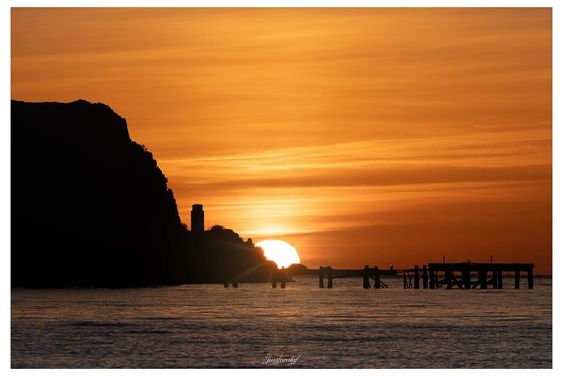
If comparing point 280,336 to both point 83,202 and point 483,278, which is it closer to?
point 483,278

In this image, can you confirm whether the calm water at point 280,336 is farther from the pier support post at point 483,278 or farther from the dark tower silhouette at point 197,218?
the dark tower silhouette at point 197,218

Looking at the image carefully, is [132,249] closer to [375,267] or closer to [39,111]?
[39,111]

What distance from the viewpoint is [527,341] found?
2282 inches

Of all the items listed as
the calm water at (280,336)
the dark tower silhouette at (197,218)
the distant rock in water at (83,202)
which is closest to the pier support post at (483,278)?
the distant rock in water at (83,202)

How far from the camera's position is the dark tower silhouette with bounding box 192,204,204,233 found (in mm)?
187875

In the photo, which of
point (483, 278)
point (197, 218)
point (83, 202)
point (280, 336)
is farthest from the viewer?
point (197, 218)

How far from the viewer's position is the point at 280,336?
60.3m

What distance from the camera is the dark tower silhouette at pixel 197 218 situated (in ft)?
616

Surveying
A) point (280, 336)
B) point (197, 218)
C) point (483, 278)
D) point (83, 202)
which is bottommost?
point (280, 336)

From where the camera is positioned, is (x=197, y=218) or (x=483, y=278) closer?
(x=483, y=278)

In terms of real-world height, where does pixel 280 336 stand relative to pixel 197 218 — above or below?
below

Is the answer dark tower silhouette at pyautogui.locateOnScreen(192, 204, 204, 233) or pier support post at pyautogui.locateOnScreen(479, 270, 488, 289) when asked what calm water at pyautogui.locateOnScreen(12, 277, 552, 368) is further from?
dark tower silhouette at pyautogui.locateOnScreen(192, 204, 204, 233)

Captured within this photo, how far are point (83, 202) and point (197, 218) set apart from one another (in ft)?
77.9

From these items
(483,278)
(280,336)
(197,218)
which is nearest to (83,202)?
(197,218)
